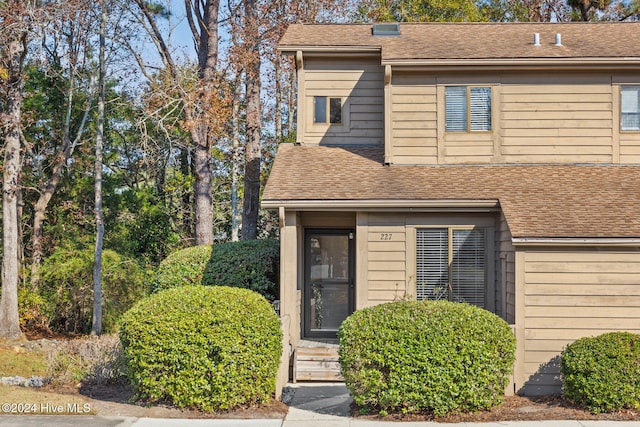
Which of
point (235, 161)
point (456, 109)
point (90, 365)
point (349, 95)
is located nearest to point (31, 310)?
point (235, 161)

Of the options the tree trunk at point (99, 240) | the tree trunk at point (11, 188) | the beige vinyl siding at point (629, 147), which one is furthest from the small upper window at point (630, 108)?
the tree trunk at point (11, 188)

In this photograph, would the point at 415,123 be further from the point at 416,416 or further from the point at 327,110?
the point at 416,416

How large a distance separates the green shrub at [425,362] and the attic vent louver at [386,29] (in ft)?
26.7

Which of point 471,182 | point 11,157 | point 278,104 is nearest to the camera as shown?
point 471,182

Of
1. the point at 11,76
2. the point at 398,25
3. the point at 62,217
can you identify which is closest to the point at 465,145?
the point at 398,25

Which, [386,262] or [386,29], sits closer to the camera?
[386,262]

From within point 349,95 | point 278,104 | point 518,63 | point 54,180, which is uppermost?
point 278,104

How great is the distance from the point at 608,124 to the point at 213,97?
10731 mm

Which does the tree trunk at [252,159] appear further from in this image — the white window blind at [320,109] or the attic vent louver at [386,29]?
the white window blind at [320,109]

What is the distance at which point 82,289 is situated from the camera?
700 inches

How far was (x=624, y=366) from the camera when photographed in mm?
8203

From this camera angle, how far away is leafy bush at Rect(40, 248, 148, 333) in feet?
58.3

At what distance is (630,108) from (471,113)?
3034 millimetres

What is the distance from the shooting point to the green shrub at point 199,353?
8188 millimetres
